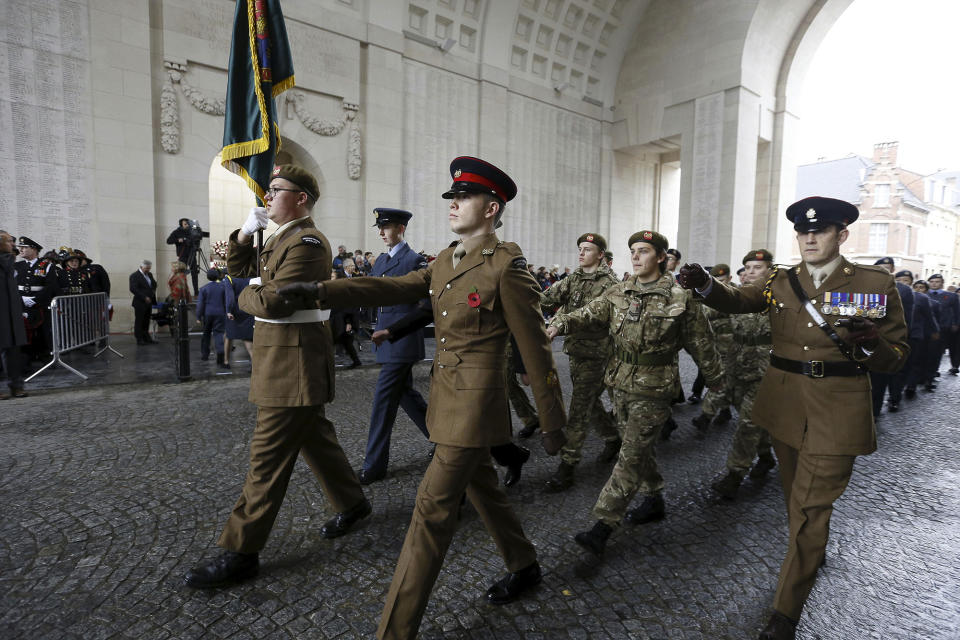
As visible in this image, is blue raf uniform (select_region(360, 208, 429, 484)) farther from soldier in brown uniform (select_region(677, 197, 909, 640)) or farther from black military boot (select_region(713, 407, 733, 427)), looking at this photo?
black military boot (select_region(713, 407, 733, 427))

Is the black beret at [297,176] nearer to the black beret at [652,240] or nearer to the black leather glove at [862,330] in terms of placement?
the black beret at [652,240]

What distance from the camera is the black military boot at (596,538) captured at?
2.78 m

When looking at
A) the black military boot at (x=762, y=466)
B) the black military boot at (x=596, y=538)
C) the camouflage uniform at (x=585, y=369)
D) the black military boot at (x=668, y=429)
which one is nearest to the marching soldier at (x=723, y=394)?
the black military boot at (x=668, y=429)

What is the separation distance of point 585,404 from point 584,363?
0.34m

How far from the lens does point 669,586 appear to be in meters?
2.54

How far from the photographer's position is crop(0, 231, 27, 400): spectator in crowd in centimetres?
580

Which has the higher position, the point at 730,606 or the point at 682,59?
the point at 682,59

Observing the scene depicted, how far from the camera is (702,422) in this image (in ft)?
17.5

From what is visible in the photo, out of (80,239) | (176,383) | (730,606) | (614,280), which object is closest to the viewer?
(730,606)

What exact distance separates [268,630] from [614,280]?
3.68m

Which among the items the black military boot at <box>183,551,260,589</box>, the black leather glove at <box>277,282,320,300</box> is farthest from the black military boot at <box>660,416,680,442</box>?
the black leather glove at <box>277,282,320,300</box>

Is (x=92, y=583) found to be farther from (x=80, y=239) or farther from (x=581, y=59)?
(x=581, y=59)

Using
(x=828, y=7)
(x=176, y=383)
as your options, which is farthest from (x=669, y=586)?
(x=828, y=7)

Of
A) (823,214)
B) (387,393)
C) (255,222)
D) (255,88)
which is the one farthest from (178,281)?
(823,214)
